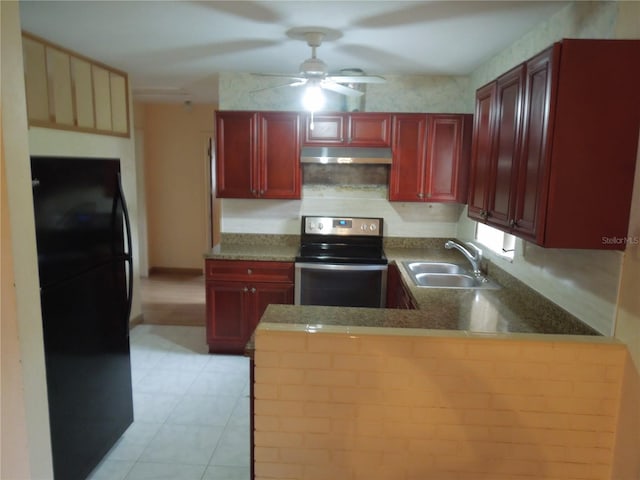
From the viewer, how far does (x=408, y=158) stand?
3689mm

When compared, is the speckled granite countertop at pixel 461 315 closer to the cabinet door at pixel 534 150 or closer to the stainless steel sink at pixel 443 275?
the stainless steel sink at pixel 443 275

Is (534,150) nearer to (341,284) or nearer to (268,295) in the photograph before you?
(341,284)

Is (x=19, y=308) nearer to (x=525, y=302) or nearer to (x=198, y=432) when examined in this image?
(x=198, y=432)

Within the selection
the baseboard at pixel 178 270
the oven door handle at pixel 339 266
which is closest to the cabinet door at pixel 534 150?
the oven door handle at pixel 339 266

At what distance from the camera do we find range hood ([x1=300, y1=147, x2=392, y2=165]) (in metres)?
3.53

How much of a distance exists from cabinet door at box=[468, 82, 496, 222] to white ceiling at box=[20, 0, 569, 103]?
Answer: 456 millimetres

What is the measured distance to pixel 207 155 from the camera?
241 inches

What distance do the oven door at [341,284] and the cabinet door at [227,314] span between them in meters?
0.48

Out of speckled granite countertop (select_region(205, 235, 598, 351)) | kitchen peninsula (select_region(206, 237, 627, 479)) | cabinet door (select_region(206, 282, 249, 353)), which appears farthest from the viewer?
cabinet door (select_region(206, 282, 249, 353))

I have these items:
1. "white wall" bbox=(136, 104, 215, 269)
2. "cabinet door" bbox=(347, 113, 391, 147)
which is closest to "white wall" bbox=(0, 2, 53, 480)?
"cabinet door" bbox=(347, 113, 391, 147)

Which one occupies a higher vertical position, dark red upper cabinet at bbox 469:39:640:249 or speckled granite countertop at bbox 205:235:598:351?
dark red upper cabinet at bbox 469:39:640:249

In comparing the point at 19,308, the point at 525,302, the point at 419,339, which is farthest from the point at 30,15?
the point at 525,302

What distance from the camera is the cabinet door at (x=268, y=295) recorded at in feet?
11.7

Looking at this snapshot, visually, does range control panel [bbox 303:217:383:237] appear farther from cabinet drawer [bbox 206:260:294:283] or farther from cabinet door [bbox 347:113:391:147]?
cabinet door [bbox 347:113:391:147]
